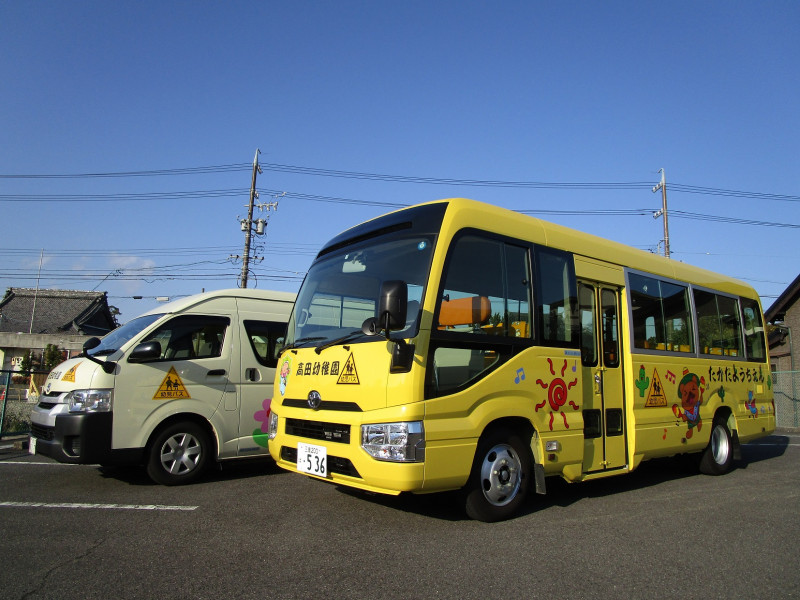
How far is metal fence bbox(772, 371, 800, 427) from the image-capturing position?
16516mm

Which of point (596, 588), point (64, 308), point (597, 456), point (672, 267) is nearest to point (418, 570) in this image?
point (596, 588)

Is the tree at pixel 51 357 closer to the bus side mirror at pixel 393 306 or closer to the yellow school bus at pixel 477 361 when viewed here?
the yellow school bus at pixel 477 361

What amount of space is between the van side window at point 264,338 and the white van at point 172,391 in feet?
0.04

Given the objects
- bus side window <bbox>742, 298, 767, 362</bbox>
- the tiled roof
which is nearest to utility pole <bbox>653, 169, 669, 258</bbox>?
bus side window <bbox>742, 298, 767, 362</bbox>

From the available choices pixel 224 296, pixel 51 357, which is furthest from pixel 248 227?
pixel 224 296

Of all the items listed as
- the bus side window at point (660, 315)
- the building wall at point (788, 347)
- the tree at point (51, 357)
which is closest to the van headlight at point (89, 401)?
the bus side window at point (660, 315)

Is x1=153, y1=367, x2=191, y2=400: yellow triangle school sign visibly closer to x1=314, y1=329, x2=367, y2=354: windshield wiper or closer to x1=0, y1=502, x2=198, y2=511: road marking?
x1=0, y1=502, x2=198, y2=511: road marking

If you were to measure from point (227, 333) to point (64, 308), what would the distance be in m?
39.5

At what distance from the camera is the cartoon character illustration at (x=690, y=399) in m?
6.88

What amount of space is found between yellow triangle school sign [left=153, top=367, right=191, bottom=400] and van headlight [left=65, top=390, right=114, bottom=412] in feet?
1.65

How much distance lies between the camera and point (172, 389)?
6.29m

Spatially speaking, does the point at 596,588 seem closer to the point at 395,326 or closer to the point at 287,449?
the point at 395,326

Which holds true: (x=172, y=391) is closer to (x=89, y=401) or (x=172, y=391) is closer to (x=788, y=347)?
(x=89, y=401)

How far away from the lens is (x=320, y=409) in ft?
15.7
